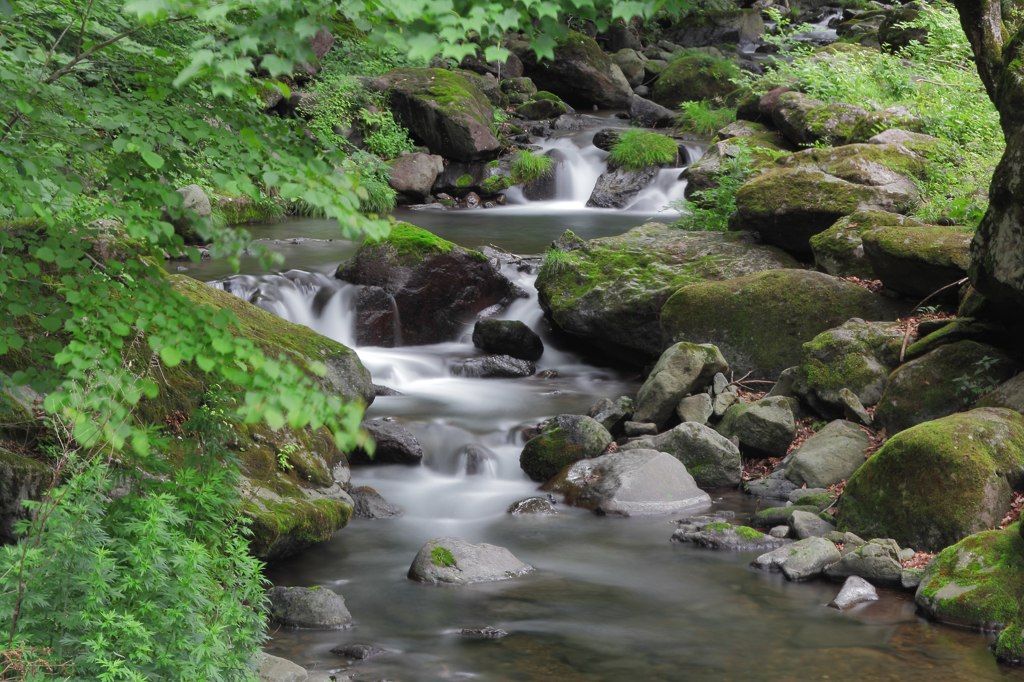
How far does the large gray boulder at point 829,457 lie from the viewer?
362 inches

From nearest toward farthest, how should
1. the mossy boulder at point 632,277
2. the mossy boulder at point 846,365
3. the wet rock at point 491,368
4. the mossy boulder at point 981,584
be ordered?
the mossy boulder at point 981,584, the mossy boulder at point 846,365, the mossy boulder at point 632,277, the wet rock at point 491,368

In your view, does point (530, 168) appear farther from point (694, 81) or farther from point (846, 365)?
point (846, 365)

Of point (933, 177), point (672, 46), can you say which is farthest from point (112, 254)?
point (672, 46)

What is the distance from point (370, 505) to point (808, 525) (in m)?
3.88

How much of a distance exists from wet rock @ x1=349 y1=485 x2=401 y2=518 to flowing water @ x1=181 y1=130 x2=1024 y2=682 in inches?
5.1

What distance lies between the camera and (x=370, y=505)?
9.23 m

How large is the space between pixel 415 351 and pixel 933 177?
7.17m

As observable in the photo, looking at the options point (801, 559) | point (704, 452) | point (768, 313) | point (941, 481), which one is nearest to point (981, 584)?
point (941, 481)

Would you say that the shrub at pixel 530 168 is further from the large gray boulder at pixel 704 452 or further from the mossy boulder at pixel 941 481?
the mossy boulder at pixel 941 481

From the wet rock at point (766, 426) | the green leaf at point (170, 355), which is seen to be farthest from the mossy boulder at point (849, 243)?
the green leaf at point (170, 355)

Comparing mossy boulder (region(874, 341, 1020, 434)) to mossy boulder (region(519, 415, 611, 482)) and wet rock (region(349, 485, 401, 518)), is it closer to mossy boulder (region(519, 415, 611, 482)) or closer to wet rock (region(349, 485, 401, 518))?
mossy boulder (region(519, 415, 611, 482))

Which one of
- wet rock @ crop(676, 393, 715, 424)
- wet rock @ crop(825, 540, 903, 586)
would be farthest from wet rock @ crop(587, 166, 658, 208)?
wet rock @ crop(825, 540, 903, 586)

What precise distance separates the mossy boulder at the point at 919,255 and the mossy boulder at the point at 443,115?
13403mm

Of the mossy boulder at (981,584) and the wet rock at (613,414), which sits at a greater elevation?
the mossy boulder at (981,584)
